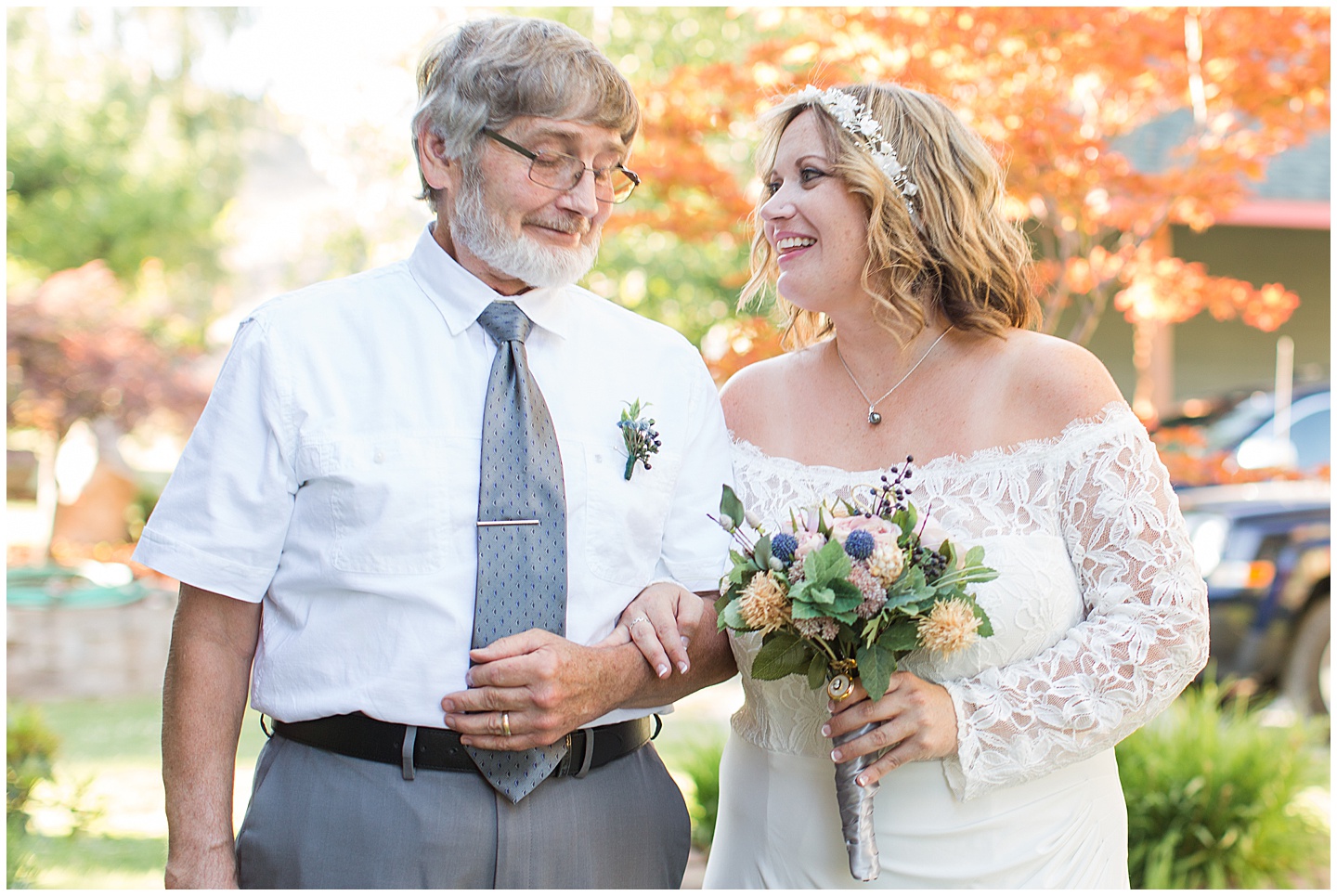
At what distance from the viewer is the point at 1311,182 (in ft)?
41.2

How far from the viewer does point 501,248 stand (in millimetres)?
2777

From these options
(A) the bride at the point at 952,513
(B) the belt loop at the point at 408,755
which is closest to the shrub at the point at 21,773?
(B) the belt loop at the point at 408,755

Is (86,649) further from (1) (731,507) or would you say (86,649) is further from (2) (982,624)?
(2) (982,624)

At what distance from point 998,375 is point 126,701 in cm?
729

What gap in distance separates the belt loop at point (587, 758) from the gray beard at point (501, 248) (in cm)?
103

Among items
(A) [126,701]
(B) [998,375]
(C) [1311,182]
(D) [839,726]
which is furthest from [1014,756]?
(C) [1311,182]

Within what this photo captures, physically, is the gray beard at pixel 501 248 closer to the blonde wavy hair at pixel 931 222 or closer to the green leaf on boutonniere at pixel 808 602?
the blonde wavy hair at pixel 931 222

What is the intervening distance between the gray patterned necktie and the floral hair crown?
1.04 metres

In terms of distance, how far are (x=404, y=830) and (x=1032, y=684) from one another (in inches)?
55.6

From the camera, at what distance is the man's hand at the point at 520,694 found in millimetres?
2516

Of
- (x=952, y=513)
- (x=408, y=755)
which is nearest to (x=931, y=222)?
(x=952, y=513)

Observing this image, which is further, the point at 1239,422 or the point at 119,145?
the point at 119,145

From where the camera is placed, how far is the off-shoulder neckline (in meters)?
2.81

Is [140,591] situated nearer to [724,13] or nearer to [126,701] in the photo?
[126,701]
